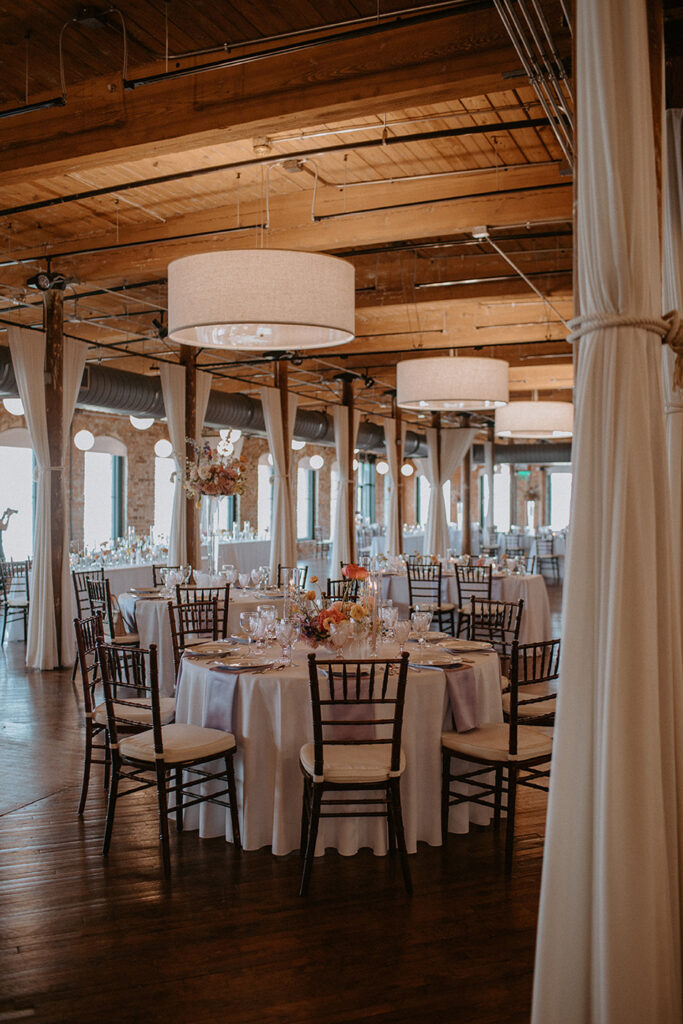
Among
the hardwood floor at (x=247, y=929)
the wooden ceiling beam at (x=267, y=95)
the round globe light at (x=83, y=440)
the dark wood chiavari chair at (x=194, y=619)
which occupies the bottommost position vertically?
the hardwood floor at (x=247, y=929)

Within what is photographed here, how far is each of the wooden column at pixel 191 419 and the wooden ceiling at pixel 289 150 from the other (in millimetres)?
462

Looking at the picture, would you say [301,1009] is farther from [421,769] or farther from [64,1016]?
[421,769]

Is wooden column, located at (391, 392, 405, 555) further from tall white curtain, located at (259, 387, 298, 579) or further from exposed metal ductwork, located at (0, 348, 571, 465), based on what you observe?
tall white curtain, located at (259, 387, 298, 579)

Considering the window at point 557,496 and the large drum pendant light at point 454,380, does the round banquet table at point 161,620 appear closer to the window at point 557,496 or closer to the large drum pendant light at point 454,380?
the large drum pendant light at point 454,380

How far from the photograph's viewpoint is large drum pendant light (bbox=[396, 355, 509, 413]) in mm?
6301

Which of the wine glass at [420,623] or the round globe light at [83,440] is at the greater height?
the round globe light at [83,440]

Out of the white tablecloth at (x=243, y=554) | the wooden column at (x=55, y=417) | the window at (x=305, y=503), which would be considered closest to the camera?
the wooden column at (x=55, y=417)

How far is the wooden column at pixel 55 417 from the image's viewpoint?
28.0 ft

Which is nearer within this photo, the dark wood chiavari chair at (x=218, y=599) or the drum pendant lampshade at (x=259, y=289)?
the drum pendant lampshade at (x=259, y=289)

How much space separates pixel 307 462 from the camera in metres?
21.0

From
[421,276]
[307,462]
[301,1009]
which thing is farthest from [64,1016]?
[307,462]

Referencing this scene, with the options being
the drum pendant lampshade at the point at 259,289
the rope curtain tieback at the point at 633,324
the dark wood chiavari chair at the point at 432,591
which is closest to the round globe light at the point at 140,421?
the dark wood chiavari chair at the point at 432,591

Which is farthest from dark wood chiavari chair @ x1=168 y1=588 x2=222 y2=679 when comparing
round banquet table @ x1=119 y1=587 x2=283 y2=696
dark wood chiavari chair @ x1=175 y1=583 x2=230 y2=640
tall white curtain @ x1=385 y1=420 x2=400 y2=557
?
tall white curtain @ x1=385 y1=420 x2=400 y2=557

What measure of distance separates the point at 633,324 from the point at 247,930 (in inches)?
107
